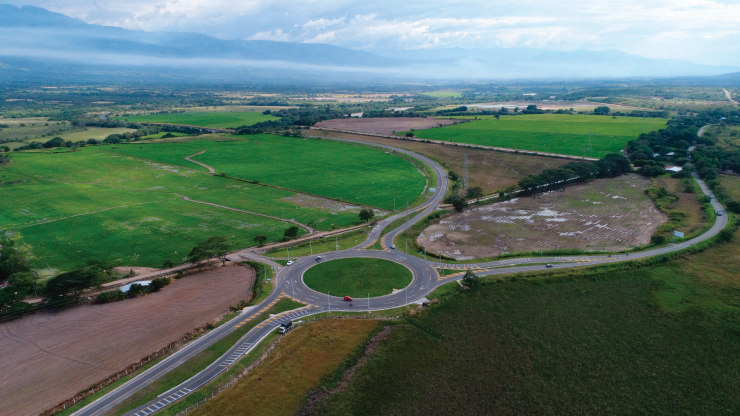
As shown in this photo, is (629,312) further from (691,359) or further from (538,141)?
(538,141)

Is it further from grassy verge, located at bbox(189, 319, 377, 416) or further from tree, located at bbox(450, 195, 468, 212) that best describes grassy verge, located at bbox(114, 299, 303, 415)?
tree, located at bbox(450, 195, 468, 212)

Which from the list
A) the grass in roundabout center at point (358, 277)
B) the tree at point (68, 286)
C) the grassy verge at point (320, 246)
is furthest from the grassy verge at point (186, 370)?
the tree at point (68, 286)

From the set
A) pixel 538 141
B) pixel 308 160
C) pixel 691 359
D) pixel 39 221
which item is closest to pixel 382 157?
pixel 308 160

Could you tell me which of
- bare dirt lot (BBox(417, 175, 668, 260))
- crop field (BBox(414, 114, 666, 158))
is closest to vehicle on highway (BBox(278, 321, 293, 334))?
bare dirt lot (BBox(417, 175, 668, 260))

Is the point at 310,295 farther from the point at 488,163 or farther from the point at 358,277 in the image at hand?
the point at 488,163

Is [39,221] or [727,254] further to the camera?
[39,221]
